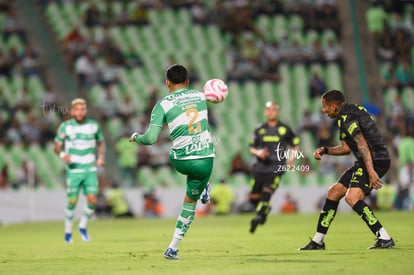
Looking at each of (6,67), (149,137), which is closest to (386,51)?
(6,67)

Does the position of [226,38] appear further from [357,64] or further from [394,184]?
[394,184]

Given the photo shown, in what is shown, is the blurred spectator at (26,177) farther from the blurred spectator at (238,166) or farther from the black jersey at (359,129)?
the black jersey at (359,129)

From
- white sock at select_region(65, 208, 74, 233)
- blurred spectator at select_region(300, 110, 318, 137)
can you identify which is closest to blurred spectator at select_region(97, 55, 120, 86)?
blurred spectator at select_region(300, 110, 318, 137)

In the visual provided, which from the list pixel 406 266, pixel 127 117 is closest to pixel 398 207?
pixel 127 117

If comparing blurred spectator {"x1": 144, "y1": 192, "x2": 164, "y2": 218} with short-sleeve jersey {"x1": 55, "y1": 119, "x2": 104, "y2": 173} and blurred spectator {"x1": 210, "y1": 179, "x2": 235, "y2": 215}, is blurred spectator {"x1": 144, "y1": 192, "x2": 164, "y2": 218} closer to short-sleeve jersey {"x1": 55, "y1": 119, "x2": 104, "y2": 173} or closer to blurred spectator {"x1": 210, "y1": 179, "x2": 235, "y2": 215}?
blurred spectator {"x1": 210, "y1": 179, "x2": 235, "y2": 215}

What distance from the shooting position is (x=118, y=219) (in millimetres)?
29469

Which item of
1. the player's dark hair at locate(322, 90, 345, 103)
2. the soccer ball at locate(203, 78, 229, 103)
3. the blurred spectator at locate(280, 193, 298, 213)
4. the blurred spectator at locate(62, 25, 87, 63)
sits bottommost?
the blurred spectator at locate(280, 193, 298, 213)

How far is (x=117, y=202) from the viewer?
30.1 meters

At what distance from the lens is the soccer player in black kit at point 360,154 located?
13.1 metres

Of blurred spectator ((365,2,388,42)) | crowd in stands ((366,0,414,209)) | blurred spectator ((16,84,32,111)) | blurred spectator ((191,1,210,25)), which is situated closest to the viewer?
crowd in stands ((366,0,414,209))

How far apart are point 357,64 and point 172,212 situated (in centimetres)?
946

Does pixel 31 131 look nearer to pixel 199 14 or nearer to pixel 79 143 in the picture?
pixel 199 14

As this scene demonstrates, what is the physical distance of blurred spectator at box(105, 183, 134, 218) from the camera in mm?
29719

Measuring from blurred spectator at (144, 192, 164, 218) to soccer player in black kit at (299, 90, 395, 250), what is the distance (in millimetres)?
16527
